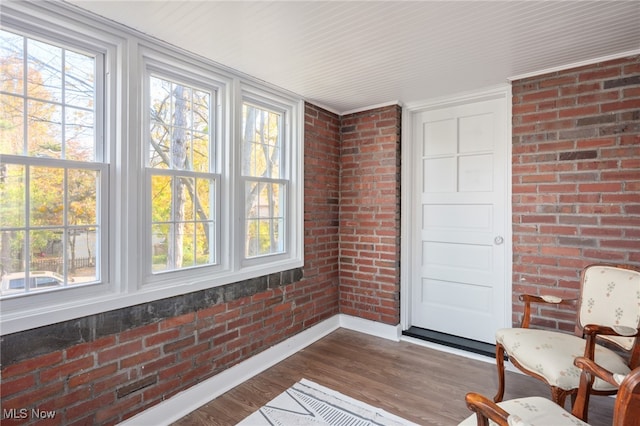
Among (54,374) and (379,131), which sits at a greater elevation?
(379,131)

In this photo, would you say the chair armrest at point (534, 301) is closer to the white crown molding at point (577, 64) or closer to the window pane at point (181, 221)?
the white crown molding at point (577, 64)

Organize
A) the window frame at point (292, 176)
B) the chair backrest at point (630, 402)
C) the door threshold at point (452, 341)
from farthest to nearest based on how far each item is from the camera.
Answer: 1. the window frame at point (292, 176)
2. the door threshold at point (452, 341)
3. the chair backrest at point (630, 402)

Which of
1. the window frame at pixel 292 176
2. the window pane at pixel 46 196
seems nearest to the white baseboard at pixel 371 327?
the window frame at pixel 292 176

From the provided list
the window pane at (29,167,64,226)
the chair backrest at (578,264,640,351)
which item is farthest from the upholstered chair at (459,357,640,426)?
the window pane at (29,167,64,226)

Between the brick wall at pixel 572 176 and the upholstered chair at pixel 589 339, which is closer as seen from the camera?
the upholstered chair at pixel 589 339

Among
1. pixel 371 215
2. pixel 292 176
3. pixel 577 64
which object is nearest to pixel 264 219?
pixel 292 176

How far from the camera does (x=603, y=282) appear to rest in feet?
7.07

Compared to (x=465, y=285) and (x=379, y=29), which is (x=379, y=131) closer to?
(x=379, y=29)

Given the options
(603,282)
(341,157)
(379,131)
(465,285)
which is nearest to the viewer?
(603,282)

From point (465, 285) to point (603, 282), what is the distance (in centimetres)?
123

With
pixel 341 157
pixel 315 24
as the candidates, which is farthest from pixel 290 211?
pixel 315 24

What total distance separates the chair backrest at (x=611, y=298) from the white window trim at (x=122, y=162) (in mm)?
2549

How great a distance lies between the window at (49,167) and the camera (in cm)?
162

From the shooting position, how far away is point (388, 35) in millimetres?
2049
